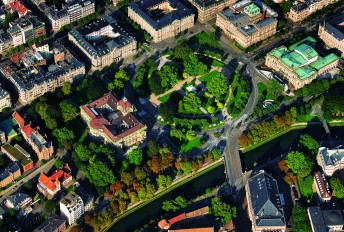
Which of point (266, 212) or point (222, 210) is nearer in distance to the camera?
point (266, 212)

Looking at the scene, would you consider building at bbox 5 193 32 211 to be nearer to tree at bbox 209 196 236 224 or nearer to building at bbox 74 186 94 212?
building at bbox 74 186 94 212

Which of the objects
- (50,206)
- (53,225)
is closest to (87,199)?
(50,206)

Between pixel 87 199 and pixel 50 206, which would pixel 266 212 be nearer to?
pixel 87 199

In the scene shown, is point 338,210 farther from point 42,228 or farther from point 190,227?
point 42,228

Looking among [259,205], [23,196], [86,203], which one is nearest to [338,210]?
[259,205]

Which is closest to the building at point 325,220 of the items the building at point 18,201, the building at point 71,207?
the building at point 71,207

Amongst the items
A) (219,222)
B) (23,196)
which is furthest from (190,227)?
(23,196)
